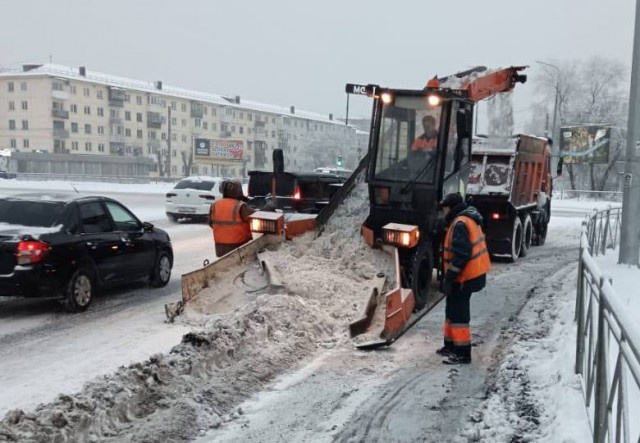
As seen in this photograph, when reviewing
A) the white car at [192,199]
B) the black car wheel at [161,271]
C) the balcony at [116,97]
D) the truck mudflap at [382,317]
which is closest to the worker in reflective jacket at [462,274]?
the truck mudflap at [382,317]

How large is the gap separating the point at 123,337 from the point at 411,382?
11.1 feet

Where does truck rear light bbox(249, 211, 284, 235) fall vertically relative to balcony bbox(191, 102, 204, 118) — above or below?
below

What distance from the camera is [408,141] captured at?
8922 mm

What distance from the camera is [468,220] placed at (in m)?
6.45

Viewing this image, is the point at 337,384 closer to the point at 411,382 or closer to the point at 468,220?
the point at 411,382

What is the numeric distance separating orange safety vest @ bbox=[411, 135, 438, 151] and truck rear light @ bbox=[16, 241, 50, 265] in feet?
16.9

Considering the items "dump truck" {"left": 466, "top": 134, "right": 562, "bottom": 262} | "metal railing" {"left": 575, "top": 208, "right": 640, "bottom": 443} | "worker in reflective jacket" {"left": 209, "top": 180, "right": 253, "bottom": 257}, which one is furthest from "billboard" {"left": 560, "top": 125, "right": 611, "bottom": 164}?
"metal railing" {"left": 575, "top": 208, "right": 640, "bottom": 443}

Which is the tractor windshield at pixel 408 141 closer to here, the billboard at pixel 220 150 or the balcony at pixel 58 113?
the billboard at pixel 220 150

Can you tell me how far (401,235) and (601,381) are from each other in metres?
4.10

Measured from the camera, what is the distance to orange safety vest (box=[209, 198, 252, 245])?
917cm

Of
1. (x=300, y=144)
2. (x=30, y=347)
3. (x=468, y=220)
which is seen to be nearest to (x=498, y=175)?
(x=468, y=220)

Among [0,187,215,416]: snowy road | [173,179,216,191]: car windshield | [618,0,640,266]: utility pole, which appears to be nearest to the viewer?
[0,187,215,416]: snowy road

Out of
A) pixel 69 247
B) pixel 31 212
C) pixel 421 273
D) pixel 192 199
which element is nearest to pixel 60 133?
pixel 192 199

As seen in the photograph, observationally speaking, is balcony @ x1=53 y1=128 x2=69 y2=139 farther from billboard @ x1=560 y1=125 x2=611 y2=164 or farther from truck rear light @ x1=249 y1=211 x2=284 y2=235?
truck rear light @ x1=249 y1=211 x2=284 y2=235
